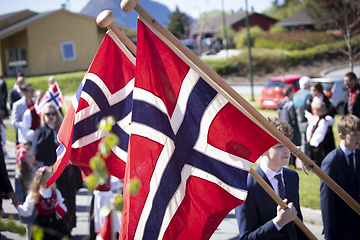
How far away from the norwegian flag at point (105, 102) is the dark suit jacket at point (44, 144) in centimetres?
273

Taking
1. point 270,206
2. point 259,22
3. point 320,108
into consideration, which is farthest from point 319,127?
point 259,22

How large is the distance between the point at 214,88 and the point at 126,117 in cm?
121

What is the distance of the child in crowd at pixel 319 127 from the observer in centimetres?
705

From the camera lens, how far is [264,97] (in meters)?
17.9

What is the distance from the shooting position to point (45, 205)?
4.58 m

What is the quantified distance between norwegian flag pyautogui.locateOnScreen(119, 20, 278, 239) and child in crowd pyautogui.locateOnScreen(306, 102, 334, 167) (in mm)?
4952

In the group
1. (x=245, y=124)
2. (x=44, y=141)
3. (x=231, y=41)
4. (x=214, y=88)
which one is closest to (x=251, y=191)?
(x=245, y=124)

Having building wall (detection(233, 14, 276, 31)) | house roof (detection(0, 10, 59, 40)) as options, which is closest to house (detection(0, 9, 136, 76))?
house roof (detection(0, 10, 59, 40))

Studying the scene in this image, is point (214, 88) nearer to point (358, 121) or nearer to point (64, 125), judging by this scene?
point (64, 125)

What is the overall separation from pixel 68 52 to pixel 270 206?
1295 inches

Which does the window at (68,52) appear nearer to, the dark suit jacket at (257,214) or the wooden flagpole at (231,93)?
the wooden flagpole at (231,93)

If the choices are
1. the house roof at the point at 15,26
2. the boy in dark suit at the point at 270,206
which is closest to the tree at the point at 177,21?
the house roof at the point at 15,26

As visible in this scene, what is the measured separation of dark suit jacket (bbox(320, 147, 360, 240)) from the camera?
3.48 metres

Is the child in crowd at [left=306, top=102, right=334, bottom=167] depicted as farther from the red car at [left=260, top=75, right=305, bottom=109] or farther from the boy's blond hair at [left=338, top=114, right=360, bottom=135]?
the red car at [left=260, top=75, right=305, bottom=109]
